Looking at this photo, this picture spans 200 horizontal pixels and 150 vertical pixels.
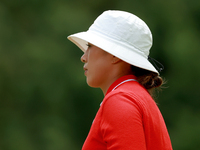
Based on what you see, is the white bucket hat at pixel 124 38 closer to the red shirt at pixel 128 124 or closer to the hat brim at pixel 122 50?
the hat brim at pixel 122 50

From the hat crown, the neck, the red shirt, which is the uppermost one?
the hat crown

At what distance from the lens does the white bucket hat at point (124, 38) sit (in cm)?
102

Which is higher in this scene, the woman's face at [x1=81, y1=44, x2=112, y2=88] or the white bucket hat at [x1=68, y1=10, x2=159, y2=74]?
the white bucket hat at [x1=68, y1=10, x2=159, y2=74]

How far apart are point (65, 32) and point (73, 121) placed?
Answer: 112 cm

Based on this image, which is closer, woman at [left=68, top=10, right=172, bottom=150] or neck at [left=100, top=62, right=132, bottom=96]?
woman at [left=68, top=10, right=172, bottom=150]

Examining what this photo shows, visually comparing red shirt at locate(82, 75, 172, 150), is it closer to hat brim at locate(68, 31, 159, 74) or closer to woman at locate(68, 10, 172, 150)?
woman at locate(68, 10, 172, 150)

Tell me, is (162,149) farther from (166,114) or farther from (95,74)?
(166,114)

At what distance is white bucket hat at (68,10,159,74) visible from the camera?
1.02 meters

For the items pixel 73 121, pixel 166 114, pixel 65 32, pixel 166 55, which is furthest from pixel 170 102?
pixel 65 32

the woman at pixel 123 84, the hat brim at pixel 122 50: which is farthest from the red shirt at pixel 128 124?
the hat brim at pixel 122 50

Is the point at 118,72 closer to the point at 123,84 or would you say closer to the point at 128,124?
the point at 123,84

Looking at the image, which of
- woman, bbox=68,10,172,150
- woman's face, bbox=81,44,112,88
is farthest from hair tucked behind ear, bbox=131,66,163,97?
woman's face, bbox=81,44,112,88

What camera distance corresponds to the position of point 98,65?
1090 millimetres

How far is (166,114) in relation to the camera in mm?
3379
